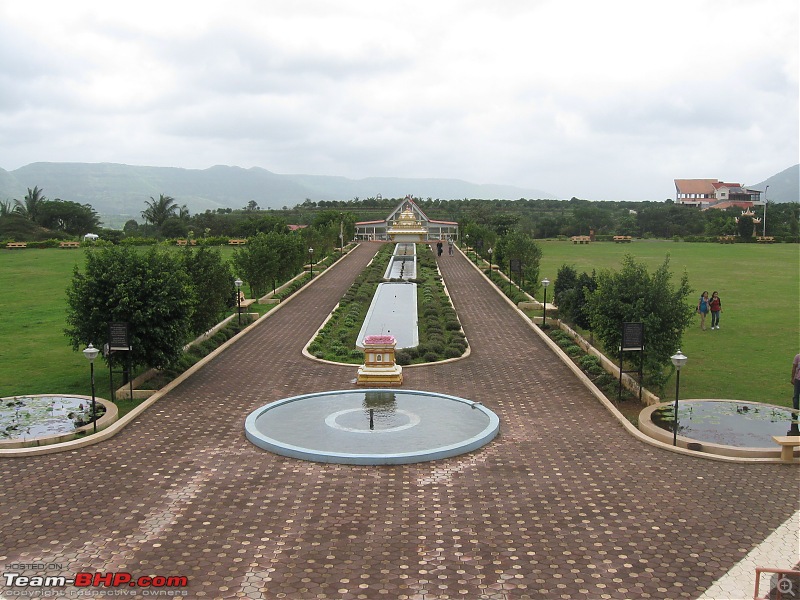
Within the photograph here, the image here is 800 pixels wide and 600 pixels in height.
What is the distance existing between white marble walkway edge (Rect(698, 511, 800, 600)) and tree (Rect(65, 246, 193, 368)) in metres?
12.2

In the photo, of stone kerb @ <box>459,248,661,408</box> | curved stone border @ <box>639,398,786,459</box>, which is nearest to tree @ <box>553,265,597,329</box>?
stone kerb @ <box>459,248,661,408</box>

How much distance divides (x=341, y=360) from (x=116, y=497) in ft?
31.7

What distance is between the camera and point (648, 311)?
15.5 metres

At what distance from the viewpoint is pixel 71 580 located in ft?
26.5

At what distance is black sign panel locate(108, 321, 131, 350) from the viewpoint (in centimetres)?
1488

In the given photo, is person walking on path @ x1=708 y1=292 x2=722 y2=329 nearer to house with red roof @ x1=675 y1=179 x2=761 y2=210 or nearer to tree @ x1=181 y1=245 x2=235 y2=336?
tree @ x1=181 y1=245 x2=235 y2=336

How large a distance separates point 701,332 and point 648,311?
837cm

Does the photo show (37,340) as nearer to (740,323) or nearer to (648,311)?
(648,311)

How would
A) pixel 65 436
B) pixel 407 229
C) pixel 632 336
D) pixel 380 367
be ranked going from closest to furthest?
pixel 65 436 < pixel 632 336 < pixel 380 367 < pixel 407 229

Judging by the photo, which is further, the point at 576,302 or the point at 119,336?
the point at 576,302

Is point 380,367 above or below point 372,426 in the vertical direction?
above

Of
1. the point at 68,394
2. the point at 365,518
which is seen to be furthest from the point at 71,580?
the point at 68,394

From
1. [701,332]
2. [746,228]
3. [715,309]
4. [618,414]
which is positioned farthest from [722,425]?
[746,228]

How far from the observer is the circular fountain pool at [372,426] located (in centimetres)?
1205
